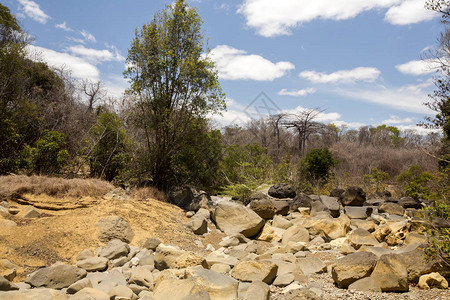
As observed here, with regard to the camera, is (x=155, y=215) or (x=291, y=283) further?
(x=155, y=215)

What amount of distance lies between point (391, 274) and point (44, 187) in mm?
7841

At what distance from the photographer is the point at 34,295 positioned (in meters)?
3.65

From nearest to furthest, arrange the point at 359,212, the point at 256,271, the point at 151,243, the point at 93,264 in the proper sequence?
the point at 256,271
the point at 93,264
the point at 151,243
the point at 359,212

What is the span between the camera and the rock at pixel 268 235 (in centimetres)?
827

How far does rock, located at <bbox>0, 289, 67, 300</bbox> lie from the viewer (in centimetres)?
353

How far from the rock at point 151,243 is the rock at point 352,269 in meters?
3.64

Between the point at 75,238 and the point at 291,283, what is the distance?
4252mm

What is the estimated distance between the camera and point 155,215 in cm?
804

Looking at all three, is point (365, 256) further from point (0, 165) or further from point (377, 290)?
point (0, 165)

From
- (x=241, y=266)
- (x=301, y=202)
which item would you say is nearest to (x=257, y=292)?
(x=241, y=266)

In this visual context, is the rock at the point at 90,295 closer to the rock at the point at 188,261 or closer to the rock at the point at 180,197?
the rock at the point at 188,261

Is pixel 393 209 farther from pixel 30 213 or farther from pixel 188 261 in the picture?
pixel 30 213

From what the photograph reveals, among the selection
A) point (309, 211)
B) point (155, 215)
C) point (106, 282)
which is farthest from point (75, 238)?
point (309, 211)

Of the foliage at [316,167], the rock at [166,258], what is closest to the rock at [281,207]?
the foliage at [316,167]
